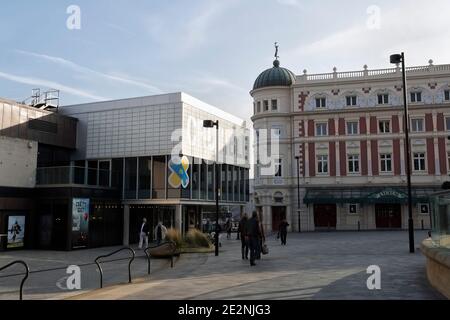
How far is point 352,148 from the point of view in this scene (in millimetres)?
46469

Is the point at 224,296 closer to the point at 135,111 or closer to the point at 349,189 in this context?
the point at 135,111

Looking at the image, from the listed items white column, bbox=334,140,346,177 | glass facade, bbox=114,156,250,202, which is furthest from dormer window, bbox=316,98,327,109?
glass facade, bbox=114,156,250,202

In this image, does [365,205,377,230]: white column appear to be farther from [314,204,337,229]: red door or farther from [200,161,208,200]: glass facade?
[200,161,208,200]: glass facade

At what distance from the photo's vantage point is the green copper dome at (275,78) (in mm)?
49438

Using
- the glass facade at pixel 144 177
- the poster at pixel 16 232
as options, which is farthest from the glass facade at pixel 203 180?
the poster at pixel 16 232

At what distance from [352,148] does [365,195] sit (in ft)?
16.8

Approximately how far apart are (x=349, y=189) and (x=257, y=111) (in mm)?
13058

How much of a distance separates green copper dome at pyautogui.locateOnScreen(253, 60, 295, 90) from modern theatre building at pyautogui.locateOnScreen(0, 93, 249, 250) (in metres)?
17.5

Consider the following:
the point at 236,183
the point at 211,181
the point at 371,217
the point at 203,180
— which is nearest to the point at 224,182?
the point at 236,183

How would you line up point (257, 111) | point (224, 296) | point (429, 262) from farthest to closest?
1. point (257, 111)
2. point (429, 262)
3. point (224, 296)

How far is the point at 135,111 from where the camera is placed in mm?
30359

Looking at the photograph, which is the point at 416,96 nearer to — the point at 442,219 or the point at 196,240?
the point at 196,240

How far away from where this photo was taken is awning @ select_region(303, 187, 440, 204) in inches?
1711
